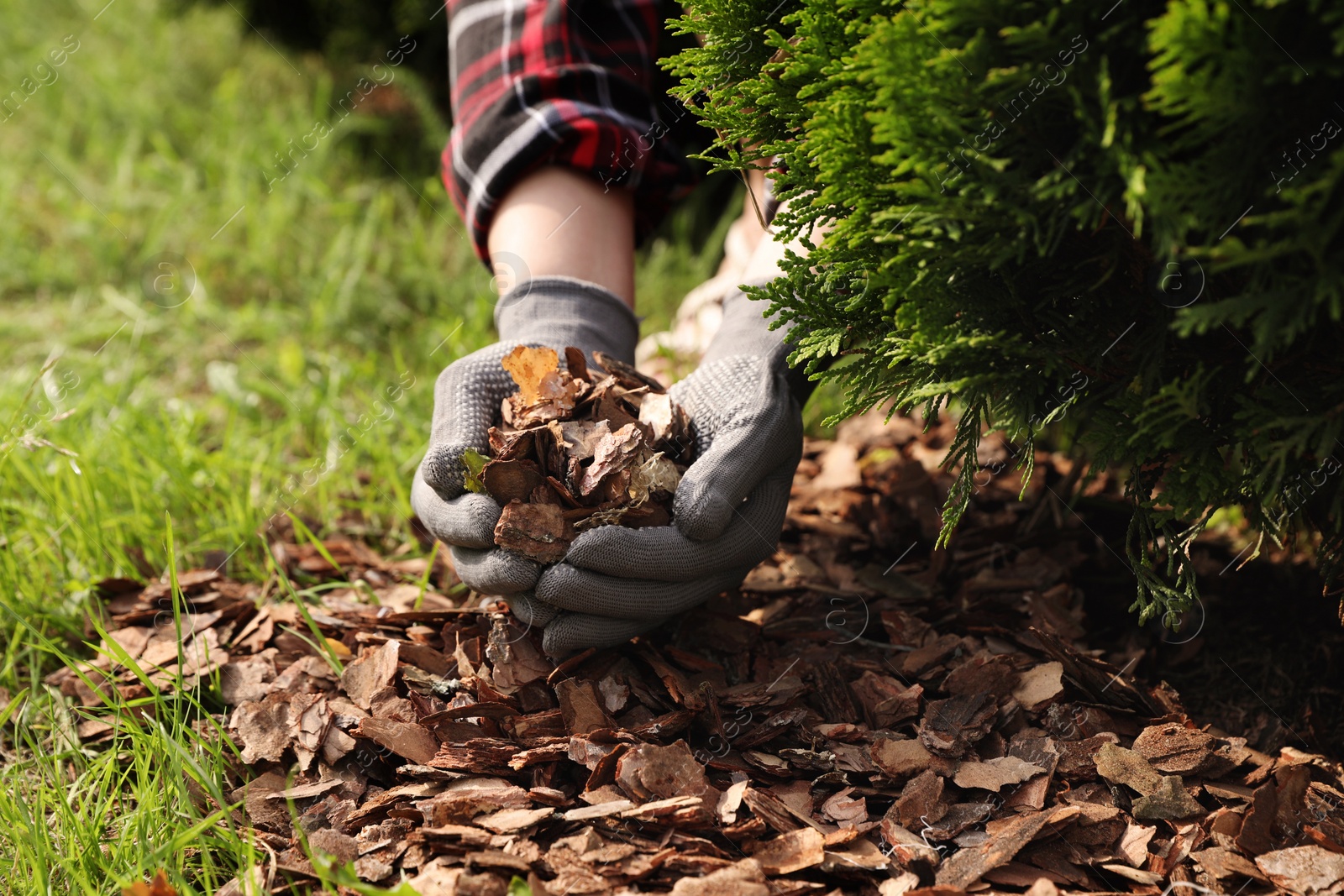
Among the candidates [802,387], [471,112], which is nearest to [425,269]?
[471,112]

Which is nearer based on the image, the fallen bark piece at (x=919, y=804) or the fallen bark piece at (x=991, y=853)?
the fallen bark piece at (x=991, y=853)

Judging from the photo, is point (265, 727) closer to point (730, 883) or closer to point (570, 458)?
point (570, 458)

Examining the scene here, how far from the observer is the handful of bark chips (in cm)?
186

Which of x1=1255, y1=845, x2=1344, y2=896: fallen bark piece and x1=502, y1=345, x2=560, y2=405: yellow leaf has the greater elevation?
x1=502, y1=345, x2=560, y2=405: yellow leaf

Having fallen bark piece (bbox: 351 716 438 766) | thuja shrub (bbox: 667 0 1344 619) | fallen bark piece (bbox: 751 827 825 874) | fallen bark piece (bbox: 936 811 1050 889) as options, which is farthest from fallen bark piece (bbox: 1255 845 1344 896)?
fallen bark piece (bbox: 351 716 438 766)

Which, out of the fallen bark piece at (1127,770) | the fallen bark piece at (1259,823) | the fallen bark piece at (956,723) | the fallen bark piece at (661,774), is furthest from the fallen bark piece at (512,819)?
the fallen bark piece at (1259,823)

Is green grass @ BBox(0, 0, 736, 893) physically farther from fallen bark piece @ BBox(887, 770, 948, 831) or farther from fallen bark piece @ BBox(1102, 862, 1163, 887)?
fallen bark piece @ BBox(1102, 862, 1163, 887)

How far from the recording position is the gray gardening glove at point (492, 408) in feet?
6.17

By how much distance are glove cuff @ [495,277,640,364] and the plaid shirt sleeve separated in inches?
13.7

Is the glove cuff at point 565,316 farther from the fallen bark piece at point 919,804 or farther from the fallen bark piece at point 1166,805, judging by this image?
the fallen bark piece at point 1166,805

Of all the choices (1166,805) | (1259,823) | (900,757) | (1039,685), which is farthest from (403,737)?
(1259,823)

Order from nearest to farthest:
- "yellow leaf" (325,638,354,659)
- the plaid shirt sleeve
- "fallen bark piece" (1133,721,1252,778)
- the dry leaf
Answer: the dry leaf < "fallen bark piece" (1133,721,1252,778) < "yellow leaf" (325,638,354,659) < the plaid shirt sleeve

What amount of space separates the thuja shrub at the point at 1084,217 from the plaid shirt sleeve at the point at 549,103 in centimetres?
72

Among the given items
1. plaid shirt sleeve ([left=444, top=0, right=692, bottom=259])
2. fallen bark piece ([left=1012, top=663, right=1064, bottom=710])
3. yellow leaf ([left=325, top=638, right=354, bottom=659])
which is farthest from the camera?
plaid shirt sleeve ([left=444, top=0, right=692, bottom=259])
